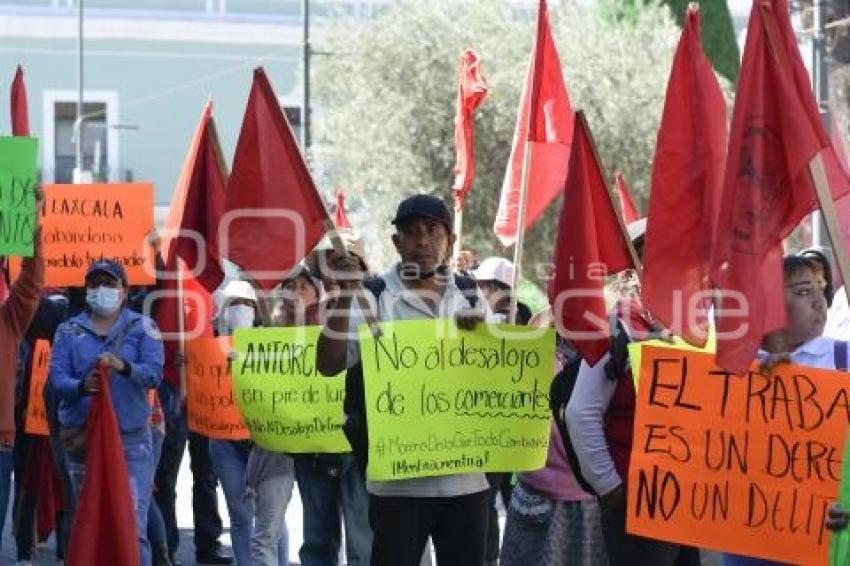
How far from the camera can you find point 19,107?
961 cm

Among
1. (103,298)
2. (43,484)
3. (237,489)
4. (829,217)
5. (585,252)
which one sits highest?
(829,217)

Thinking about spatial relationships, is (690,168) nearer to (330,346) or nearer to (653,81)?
(330,346)

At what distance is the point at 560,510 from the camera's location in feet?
25.4

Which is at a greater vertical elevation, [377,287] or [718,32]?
[718,32]

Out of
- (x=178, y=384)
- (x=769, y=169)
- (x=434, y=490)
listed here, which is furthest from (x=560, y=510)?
(x=178, y=384)

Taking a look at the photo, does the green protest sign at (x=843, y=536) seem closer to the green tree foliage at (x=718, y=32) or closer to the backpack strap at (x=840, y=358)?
the backpack strap at (x=840, y=358)

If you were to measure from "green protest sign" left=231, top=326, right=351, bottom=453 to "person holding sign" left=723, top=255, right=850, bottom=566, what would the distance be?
117 inches

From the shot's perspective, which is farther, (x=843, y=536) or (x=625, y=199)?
(x=625, y=199)

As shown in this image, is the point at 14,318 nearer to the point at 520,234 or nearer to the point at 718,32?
the point at 520,234

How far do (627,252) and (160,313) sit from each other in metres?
4.28

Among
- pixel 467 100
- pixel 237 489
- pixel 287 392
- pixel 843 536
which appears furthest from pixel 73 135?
pixel 843 536

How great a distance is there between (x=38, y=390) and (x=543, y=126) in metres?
3.49

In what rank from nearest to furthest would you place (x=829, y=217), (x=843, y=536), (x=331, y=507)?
(x=843, y=536) → (x=829, y=217) → (x=331, y=507)

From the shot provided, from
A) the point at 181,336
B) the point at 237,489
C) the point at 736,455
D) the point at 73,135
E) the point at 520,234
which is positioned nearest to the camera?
the point at 736,455
